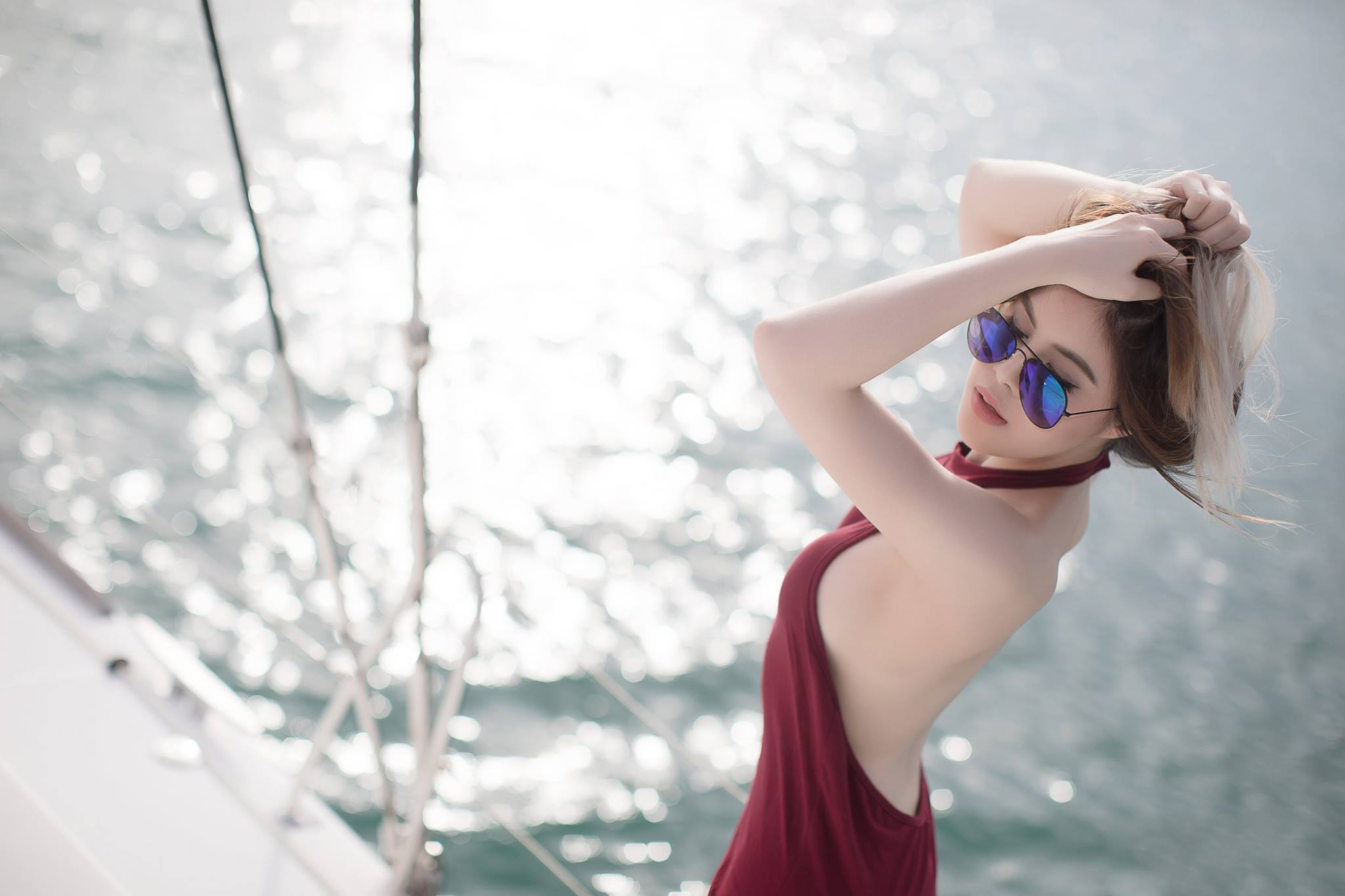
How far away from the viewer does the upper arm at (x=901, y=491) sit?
0.97m

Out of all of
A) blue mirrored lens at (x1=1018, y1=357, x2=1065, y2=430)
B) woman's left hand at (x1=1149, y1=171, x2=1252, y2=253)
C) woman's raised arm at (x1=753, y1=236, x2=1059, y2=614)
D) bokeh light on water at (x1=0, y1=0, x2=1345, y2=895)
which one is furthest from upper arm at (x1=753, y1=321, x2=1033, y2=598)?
bokeh light on water at (x1=0, y1=0, x2=1345, y2=895)

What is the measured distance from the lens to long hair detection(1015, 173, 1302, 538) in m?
0.97

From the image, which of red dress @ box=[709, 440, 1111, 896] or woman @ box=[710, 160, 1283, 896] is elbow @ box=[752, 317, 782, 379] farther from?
red dress @ box=[709, 440, 1111, 896]

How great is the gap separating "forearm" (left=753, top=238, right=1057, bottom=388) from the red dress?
8.6 inches

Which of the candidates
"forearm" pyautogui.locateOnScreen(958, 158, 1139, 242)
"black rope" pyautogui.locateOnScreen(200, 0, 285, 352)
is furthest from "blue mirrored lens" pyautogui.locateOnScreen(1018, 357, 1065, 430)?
"black rope" pyautogui.locateOnScreen(200, 0, 285, 352)

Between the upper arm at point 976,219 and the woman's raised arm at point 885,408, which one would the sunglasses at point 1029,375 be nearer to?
the woman's raised arm at point 885,408

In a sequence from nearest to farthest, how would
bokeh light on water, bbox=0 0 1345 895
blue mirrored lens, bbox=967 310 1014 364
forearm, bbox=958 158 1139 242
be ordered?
blue mirrored lens, bbox=967 310 1014 364 < forearm, bbox=958 158 1139 242 < bokeh light on water, bbox=0 0 1345 895

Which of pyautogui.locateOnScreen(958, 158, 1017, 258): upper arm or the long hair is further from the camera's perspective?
pyautogui.locateOnScreen(958, 158, 1017, 258): upper arm

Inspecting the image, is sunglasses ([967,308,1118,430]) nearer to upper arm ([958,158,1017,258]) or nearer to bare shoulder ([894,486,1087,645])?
bare shoulder ([894,486,1087,645])

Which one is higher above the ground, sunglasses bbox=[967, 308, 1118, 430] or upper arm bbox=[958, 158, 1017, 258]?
upper arm bbox=[958, 158, 1017, 258]

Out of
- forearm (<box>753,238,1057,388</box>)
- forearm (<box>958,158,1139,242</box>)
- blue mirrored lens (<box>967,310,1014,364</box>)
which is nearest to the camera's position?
forearm (<box>753,238,1057,388</box>)

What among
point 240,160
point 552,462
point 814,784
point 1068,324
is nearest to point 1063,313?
point 1068,324

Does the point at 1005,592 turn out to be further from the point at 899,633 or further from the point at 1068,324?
the point at 1068,324

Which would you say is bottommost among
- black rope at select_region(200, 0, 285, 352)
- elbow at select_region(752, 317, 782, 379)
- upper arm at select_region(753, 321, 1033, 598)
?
upper arm at select_region(753, 321, 1033, 598)
